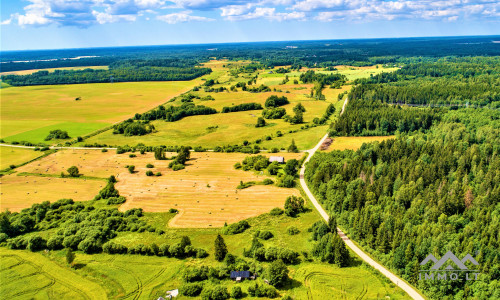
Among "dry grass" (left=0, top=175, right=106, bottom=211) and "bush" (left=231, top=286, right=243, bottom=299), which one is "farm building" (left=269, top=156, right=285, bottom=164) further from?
"bush" (left=231, top=286, right=243, bottom=299)

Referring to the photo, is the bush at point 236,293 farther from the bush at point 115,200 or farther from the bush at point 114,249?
the bush at point 115,200

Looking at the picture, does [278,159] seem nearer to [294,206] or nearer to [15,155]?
[294,206]

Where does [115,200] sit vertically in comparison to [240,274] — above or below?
above

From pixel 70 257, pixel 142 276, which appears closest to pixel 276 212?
pixel 142 276

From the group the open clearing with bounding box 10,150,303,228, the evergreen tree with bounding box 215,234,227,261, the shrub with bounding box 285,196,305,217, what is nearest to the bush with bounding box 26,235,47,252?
the open clearing with bounding box 10,150,303,228

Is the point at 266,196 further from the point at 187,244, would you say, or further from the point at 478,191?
the point at 478,191

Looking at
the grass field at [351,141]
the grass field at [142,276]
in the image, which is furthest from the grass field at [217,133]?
the grass field at [142,276]
